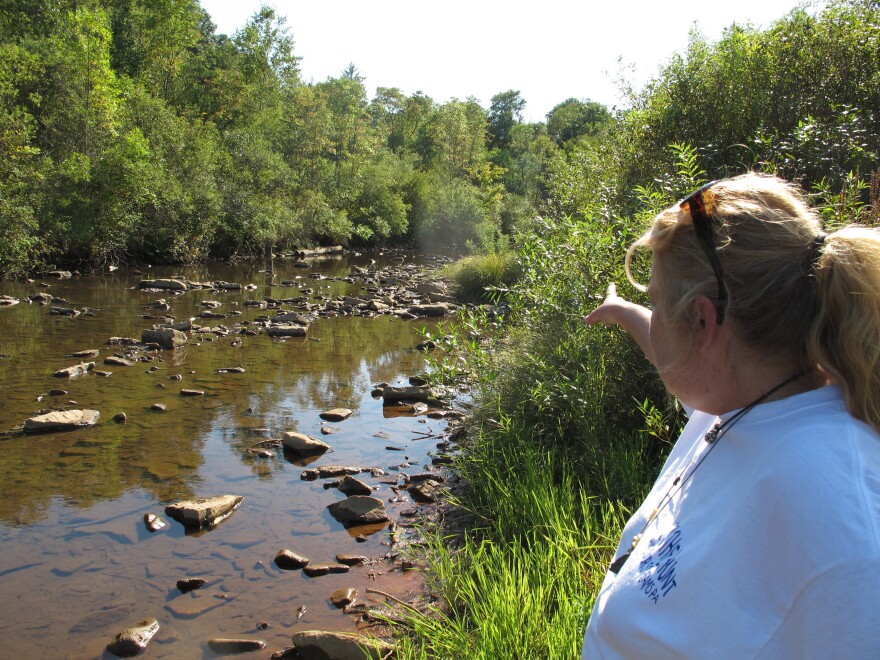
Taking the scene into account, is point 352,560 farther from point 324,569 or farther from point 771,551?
point 771,551

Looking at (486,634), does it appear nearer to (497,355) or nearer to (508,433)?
(508,433)

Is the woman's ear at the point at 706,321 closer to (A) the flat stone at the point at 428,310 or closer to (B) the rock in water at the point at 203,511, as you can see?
(B) the rock in water at the point at 203,511

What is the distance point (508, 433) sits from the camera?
21.3 ft

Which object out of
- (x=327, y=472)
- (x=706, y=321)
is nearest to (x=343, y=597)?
(x=327, y=472)

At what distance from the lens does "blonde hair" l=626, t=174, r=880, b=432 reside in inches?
51.0

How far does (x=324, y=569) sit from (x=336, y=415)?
442cm

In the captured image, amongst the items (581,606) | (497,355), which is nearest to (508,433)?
(497,355)

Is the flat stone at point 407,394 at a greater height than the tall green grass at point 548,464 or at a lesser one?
lesser

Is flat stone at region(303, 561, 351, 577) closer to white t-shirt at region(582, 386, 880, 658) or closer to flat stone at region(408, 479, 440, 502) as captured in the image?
flat stone at region(408, 479, 440, 502)

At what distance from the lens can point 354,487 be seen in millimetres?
7473

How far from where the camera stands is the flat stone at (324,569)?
5863 millimetres

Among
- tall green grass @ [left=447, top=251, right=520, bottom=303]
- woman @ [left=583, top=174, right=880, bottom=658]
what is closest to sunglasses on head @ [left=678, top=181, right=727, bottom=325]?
woman @ [left=583, top=174, right=880, bottom=658]

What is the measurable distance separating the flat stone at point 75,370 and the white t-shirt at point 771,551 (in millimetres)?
12118

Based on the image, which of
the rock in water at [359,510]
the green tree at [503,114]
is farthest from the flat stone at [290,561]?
the green tree at [503,114]
